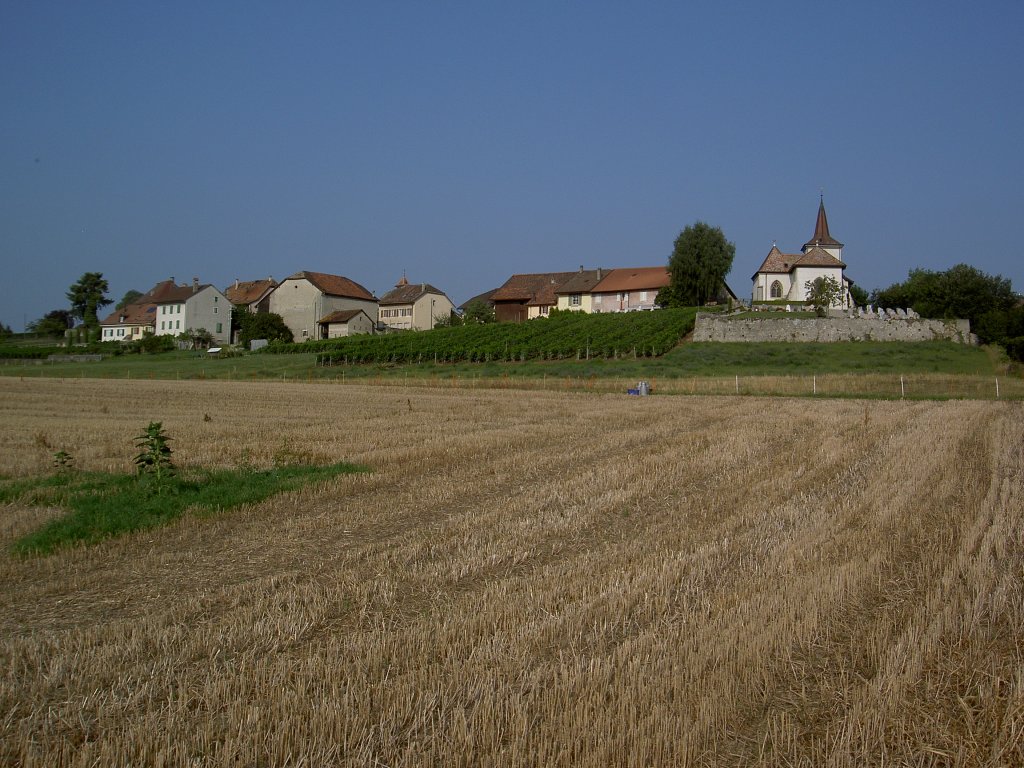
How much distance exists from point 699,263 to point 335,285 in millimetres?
49960

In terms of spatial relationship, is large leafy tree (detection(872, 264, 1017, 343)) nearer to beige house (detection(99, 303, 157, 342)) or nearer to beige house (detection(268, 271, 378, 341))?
beige house (detection(268, 271, 378, 341))

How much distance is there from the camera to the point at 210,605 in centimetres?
705

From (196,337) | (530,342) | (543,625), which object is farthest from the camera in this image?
(196,337)

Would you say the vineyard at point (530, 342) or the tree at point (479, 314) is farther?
the tree at point (479, 314)

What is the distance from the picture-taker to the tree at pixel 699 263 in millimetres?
93500

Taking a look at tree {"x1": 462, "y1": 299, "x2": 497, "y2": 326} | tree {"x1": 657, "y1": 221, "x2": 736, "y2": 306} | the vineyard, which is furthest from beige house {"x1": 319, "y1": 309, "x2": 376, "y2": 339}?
tree {"x1": 657, "y1": 221, "x2": 736, "y2": 306}

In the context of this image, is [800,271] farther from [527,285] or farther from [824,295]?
[527,285]

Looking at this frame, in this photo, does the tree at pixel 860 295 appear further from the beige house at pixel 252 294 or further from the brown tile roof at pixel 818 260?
the beige house at pixel 252 294

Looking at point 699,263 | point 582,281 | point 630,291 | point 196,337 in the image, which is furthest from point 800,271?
point 196,337

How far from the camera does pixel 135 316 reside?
118m

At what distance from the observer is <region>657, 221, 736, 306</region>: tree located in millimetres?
93500

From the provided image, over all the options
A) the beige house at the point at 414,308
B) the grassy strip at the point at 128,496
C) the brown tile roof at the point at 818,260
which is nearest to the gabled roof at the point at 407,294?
the beige house at the point at 414,308

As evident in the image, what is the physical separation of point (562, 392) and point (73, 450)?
27089mm

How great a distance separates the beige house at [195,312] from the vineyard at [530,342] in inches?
957
